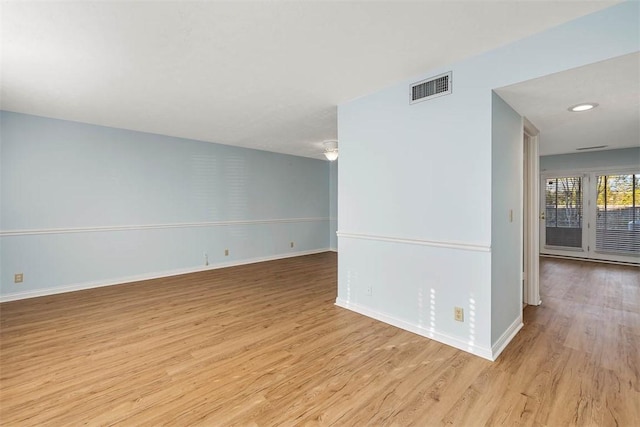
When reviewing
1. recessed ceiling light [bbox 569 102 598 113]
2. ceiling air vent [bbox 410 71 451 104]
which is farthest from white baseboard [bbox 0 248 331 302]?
recessed ceiling light [bbox 569 102 598 113]

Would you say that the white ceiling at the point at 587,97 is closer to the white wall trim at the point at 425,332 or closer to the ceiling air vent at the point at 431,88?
the ceiling air vent at the point at 431,88

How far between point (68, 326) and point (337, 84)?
3775 mm

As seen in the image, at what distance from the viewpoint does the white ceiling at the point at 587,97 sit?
6.41 ft

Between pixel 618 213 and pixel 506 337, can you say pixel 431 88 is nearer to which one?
pixel 506 337

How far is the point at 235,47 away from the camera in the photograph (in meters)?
2.18

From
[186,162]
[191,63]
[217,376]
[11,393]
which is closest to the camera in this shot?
[11,393]

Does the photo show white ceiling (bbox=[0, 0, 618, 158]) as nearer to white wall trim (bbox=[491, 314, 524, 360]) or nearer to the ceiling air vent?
the ceiling air vent

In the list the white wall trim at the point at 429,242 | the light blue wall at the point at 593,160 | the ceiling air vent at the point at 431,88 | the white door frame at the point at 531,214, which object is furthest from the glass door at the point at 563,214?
the ceiling air vent at the point at 431,88

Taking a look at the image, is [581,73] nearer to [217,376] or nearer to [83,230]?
[217,376]

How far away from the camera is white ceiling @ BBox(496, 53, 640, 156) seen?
1.95 metres

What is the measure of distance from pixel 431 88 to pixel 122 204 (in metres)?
4.79

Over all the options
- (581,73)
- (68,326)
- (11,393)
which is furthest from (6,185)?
(581,73)

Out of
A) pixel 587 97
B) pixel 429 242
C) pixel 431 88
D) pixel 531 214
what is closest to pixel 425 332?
pixel 429 242

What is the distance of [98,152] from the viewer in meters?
4.36
